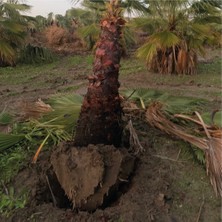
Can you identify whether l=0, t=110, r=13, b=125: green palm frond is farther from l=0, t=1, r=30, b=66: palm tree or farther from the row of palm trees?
l=0, t=1, r=30, b=66: palm tree

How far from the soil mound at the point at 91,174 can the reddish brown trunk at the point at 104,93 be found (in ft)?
0.53

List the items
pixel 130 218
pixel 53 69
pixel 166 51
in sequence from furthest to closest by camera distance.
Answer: pixel 53 69 → pixel 166 51 → pixel 130 218

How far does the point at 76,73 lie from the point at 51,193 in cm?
644

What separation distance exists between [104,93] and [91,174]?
2.49 feet

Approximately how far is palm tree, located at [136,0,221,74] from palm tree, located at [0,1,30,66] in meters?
3.75

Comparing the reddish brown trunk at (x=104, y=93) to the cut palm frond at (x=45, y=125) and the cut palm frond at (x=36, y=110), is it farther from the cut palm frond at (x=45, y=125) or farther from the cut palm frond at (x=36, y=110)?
the cut palm frond at (x=36, y=110)

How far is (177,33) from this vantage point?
9125mm

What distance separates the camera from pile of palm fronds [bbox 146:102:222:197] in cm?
318

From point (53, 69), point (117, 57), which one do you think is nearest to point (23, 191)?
point (117, 57)

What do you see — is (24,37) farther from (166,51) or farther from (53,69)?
(166,51)

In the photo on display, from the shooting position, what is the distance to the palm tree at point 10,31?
10423mm

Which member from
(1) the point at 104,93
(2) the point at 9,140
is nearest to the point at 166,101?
(1) the point at 104,93

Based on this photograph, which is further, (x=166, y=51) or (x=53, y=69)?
(x=53, y=69)

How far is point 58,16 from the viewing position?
1995 centimetres
